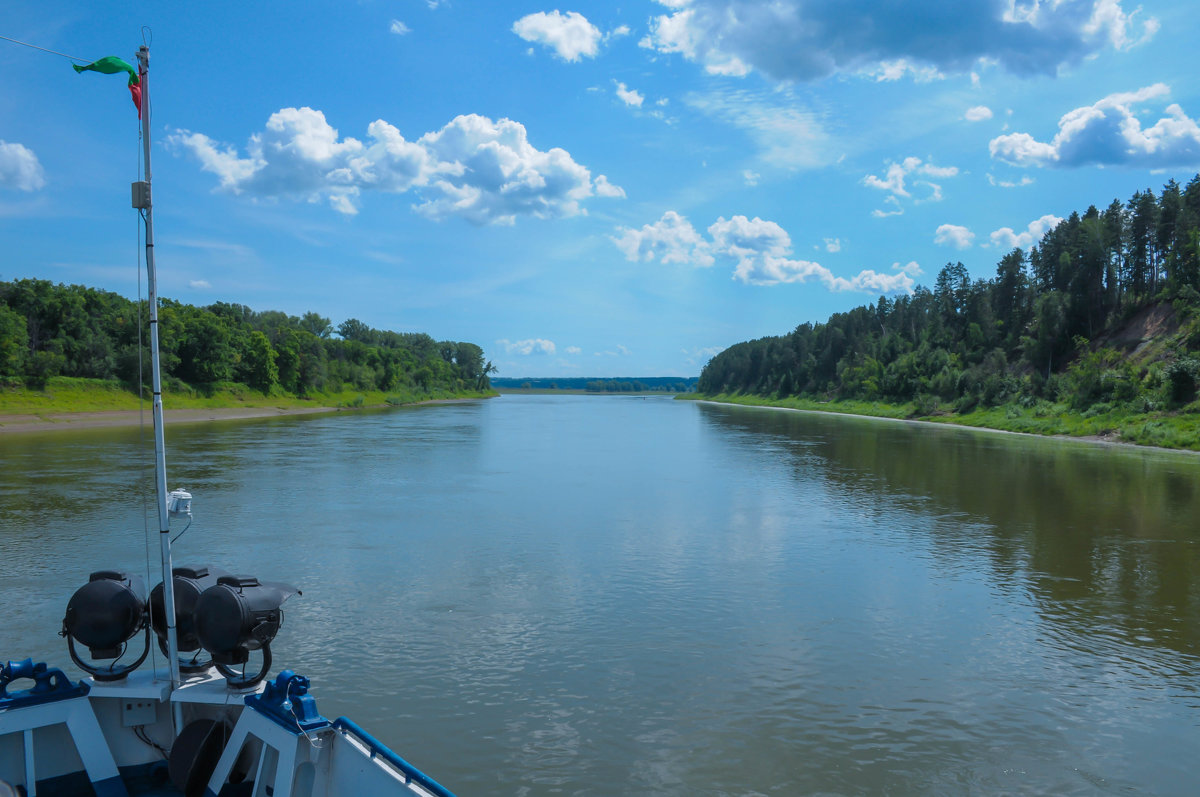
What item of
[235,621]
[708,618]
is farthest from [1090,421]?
[235,621]

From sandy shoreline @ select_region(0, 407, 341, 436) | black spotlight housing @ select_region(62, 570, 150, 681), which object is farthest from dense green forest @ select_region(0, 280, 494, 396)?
black spotlight housing @ select_region(62, 570, 150, 681)

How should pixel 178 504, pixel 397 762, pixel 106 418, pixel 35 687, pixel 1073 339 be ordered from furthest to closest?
pixel 1073 339, pixel 106 418, pixel 178 504, pixel 35 687, pixel 397 762

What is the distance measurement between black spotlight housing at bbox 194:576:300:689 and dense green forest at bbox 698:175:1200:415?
6226 centimetres

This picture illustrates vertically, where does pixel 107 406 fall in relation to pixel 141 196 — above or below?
below

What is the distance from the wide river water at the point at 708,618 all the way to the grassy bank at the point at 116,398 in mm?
39902

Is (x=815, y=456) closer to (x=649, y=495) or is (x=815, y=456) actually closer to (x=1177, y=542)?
(x=649, y=495)

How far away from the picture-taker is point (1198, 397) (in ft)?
170

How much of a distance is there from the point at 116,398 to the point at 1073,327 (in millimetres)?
101593

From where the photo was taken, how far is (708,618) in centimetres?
1373

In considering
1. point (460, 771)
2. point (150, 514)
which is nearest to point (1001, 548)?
point (460, 771)

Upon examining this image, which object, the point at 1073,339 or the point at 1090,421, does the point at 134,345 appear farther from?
the point at 1073,339

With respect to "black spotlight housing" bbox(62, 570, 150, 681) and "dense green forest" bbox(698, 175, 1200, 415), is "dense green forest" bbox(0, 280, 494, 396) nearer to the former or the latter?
"black spotlight housing" bbox(62, 570, 150, 681)

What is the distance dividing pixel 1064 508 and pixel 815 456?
19.3 meters

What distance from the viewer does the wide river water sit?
349 inches
